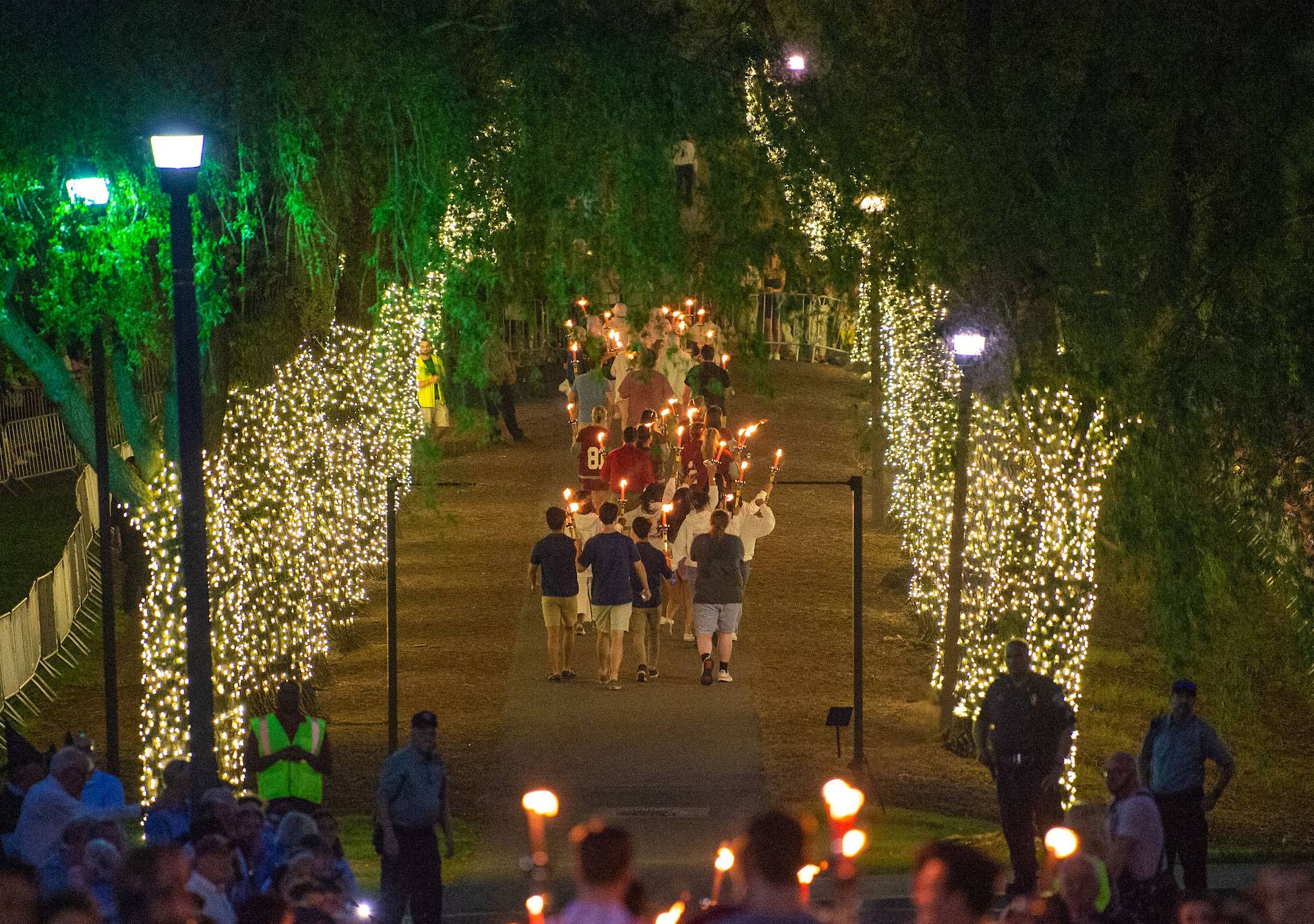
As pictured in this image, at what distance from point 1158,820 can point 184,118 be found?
6.69 m

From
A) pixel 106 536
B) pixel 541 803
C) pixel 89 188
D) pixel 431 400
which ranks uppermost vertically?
pixel 89 188

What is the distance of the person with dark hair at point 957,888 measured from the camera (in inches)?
211

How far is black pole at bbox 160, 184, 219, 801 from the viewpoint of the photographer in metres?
10.2

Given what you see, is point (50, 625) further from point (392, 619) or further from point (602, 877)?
point (602, 877)

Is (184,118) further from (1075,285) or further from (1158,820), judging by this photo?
(1158,820)

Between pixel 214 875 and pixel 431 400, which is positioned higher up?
pixel 431 400

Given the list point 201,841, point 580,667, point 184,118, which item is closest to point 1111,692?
point 580,667

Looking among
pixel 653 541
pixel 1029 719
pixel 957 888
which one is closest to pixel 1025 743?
pixel 1029 719

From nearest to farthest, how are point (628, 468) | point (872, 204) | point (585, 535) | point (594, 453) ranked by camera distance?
point (872, 204), point (585, 535), point (628, 468), point (594, 453)

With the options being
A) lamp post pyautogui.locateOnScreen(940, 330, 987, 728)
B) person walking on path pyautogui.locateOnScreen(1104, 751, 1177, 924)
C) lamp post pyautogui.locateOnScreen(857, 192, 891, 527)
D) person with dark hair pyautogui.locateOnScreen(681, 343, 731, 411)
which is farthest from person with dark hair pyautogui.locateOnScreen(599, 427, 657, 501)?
person walking on path pyautogui.locateOnScreen(1104, 751, 1177, 924)

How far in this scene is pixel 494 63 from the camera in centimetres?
1174

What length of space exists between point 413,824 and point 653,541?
30.8 feet

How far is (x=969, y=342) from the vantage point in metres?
13.8

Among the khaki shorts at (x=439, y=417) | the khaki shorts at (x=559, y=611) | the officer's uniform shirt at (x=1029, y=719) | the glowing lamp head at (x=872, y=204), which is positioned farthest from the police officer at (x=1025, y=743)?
the khaki shorts at (x=439, y=417)
